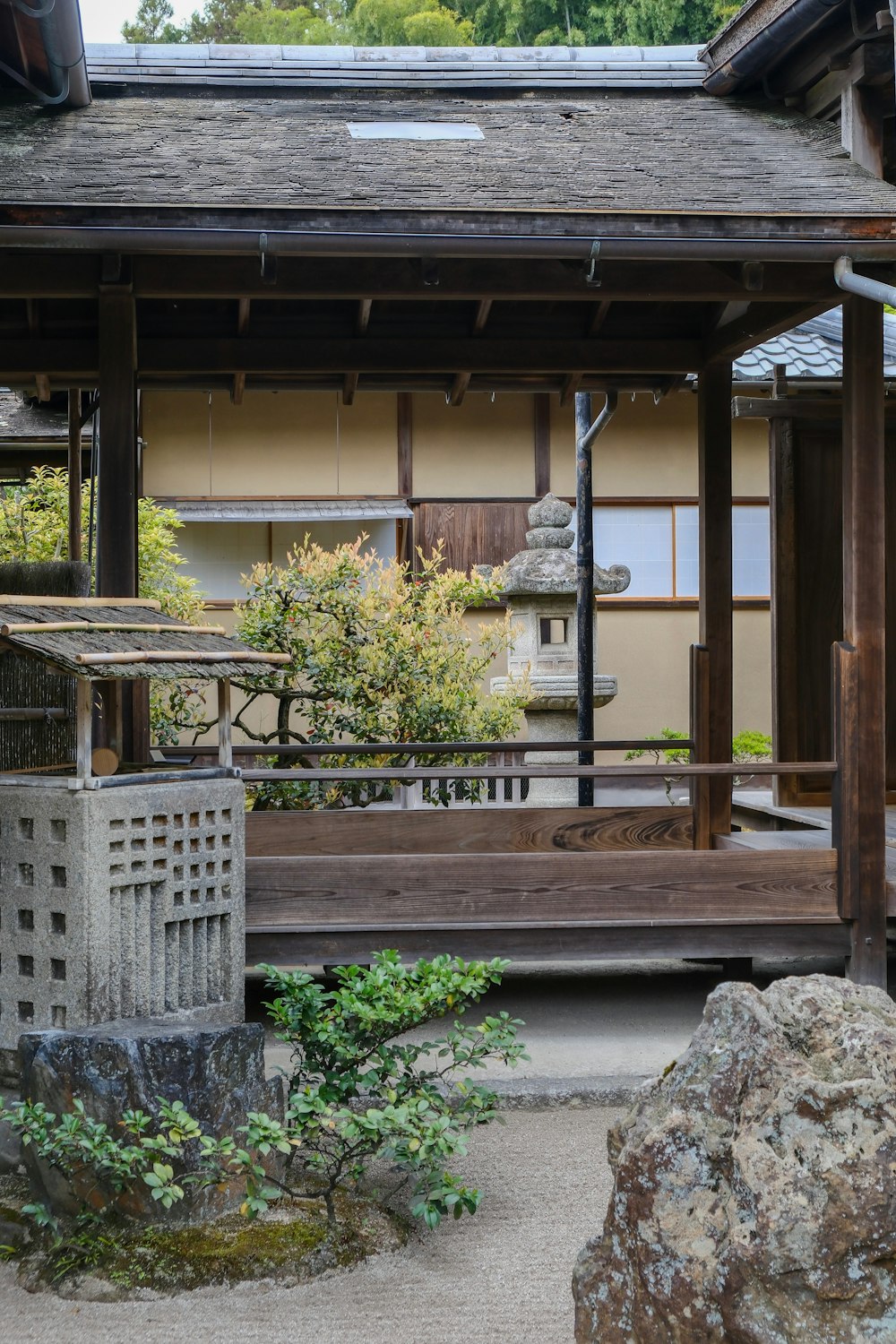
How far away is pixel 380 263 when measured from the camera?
5.70m

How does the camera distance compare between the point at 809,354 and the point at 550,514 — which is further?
the point at 550,514

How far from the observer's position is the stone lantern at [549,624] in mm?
10242

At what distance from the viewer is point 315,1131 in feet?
12.3

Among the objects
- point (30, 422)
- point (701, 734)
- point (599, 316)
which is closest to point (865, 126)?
point (599, 316)

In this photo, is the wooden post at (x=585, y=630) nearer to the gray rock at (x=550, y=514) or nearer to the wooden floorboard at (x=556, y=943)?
the gray rock at (x=550, y=514)

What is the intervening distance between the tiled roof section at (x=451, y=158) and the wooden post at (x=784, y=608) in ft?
6.48

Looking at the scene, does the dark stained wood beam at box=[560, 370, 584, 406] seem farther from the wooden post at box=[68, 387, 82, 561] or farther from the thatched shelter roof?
the thatched shelter roof

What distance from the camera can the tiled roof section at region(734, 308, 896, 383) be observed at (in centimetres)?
926

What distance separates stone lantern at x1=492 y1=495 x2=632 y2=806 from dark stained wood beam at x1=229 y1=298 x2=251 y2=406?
3.19 meters

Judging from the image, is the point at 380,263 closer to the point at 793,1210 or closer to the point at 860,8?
the point at 860,8

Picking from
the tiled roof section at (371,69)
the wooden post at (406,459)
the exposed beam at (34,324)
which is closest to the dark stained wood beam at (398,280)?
the exposed beam at (34,324)

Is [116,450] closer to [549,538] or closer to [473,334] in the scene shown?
[473,334]

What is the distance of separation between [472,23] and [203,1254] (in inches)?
962

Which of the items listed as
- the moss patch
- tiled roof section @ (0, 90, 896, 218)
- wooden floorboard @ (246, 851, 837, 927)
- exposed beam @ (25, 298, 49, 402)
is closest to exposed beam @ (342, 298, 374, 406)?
tiled roof section @ (0, 90, 896, 218)
